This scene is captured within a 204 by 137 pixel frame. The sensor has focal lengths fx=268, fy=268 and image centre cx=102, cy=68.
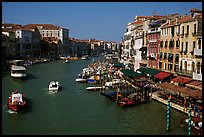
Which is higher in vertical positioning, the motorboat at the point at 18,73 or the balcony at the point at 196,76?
the balcony at the point at 196,76

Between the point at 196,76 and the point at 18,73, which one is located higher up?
the point at 196,76

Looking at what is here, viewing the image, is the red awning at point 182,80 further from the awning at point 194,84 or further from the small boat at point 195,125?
the small boat at point 195,125

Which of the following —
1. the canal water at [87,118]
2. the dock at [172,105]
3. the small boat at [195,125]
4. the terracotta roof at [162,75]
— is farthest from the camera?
the terracotta roof at [162,75]

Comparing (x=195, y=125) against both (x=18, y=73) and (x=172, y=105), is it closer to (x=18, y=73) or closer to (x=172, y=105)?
(x=172, y=105)

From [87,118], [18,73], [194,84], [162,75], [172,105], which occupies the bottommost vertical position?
[87,118]

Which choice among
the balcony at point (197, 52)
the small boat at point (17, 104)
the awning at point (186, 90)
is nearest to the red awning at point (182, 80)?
the awning at point (186, 90)

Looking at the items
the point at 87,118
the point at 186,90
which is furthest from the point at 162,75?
the point at 87,118

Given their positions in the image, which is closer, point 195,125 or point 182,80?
point 195,125

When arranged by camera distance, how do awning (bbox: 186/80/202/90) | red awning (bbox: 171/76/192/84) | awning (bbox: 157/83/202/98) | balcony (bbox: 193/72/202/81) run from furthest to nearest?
red awning (bbox: 171/76/192/84) < balcony (bbox: 193/72/202/81) < awning (bbox: 186/80/202/90) < awning (bbox: 157/83/202/98)

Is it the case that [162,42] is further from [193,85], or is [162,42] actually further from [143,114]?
[143,114]

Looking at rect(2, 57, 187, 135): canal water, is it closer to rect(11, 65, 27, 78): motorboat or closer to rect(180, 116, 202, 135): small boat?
rect(180, 116, 202, 135): small boat

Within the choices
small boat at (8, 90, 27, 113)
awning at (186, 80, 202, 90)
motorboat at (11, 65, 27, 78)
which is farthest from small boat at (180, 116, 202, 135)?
motorboat at (11, 65, 27, 78)

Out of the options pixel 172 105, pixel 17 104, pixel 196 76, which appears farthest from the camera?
pixel 196 76

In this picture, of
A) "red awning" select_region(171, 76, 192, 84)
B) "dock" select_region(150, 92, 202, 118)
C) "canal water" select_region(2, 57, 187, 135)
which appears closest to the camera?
"canal water" select_region(2, 57, 187, 135)
